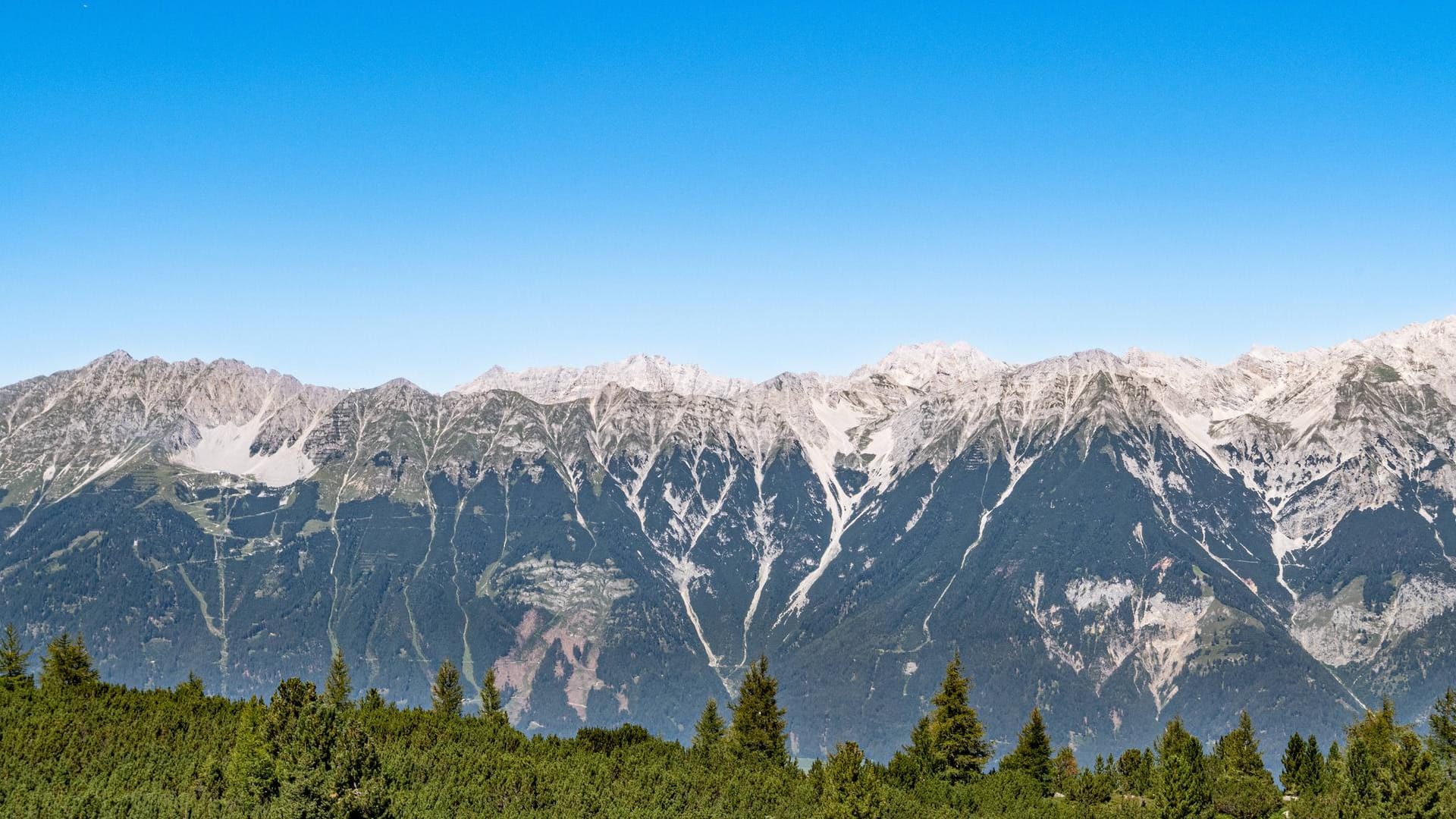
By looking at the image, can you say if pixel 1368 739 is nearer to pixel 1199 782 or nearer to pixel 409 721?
pixel 1199 782

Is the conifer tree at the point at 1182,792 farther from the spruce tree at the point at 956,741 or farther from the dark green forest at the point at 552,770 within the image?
the spruce tree at the point at 956,741

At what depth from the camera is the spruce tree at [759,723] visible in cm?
14138

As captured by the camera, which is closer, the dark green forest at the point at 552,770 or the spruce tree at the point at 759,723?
the dark green forest at the point at 552,770

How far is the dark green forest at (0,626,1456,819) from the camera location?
278 ft

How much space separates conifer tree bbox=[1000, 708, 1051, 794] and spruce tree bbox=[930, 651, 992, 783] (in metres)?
10.9

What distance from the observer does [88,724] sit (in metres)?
99.4

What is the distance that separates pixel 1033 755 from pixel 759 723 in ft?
96.8

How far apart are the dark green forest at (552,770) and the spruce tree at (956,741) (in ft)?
0.58

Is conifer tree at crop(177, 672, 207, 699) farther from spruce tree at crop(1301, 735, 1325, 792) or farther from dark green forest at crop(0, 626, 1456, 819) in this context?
spruce tree at crop(1301, 735, 1325, 792)

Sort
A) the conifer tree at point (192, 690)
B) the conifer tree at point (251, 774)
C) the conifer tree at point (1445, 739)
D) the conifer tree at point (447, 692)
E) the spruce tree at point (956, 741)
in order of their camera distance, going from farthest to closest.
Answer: the conifer tree at point (447, 692), the conifer tree at point (1445, 739), the spruce tree at point (956, 741), the conifer tree at point (192, 690), the conifer tree at point (251, 774)

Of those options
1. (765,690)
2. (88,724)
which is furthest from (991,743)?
(88,724)

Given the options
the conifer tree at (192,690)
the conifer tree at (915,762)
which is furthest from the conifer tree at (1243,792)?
the conifer tree at (192,690)

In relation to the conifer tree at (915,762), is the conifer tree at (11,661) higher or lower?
higher

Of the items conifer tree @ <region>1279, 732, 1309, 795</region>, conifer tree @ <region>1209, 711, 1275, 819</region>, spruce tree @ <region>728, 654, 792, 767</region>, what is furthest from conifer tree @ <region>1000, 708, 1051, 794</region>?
spruce tree @ <region>728, 654, 792, 767</region>
